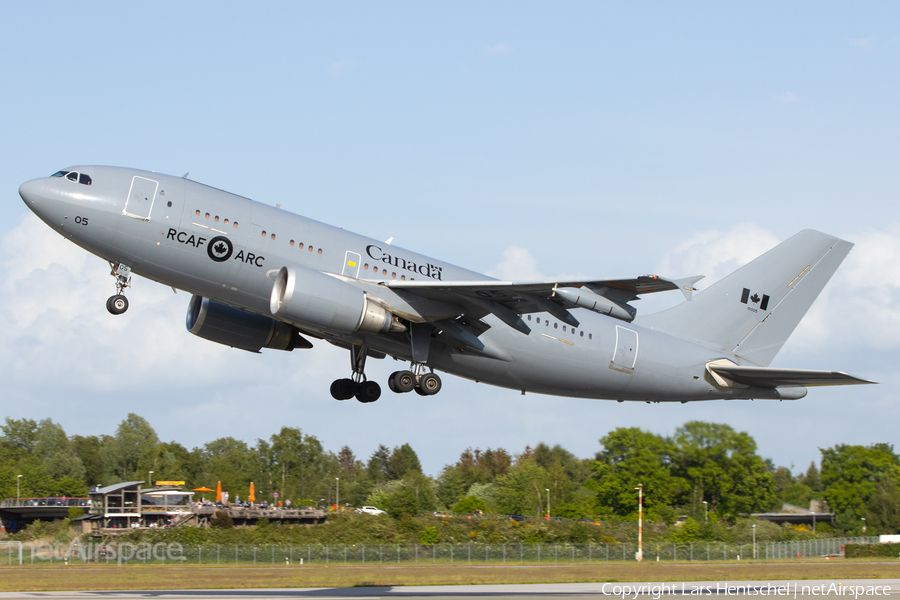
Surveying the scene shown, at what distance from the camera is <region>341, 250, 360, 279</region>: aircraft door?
28.5 metres

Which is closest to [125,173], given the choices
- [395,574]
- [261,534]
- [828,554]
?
[395,574]

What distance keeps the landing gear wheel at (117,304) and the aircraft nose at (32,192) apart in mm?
3392

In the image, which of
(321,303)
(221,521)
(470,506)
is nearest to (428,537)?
(221,521)

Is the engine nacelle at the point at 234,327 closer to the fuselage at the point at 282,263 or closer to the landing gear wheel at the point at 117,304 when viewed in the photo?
the fuselage at the point at 282,263

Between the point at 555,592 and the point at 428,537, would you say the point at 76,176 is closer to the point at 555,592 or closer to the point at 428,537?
the point at 555,592

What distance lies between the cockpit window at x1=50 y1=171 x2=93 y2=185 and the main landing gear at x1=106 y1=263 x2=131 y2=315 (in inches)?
98.7

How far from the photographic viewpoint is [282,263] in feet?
90.3

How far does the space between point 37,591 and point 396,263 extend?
60.0 feet

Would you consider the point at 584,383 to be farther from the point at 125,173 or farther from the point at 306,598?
the point at 125,173

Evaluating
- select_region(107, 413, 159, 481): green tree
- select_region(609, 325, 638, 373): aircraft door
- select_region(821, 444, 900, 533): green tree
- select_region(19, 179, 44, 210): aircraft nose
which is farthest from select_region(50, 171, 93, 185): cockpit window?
select_region(107, 413, 159, 481): green tree

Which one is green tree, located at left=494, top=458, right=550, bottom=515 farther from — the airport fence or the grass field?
the grass field

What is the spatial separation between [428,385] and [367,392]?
13.6 ft

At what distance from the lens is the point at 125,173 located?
26938 mm

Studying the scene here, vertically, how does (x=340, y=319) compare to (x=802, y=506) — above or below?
above
